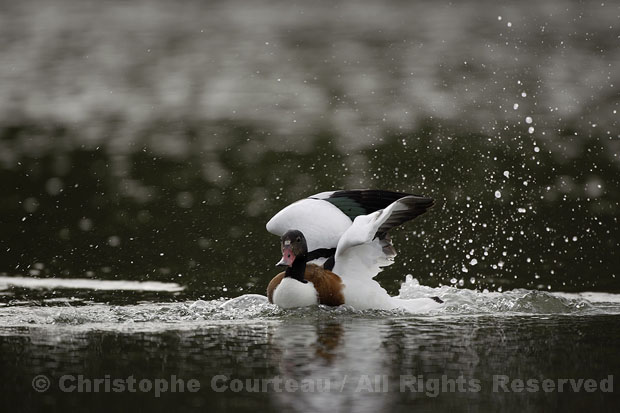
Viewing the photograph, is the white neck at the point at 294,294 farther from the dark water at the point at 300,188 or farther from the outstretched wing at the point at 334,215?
the outstretched wing at the point at 334,215

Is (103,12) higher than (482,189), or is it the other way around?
(103,12)

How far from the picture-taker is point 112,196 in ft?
52.1

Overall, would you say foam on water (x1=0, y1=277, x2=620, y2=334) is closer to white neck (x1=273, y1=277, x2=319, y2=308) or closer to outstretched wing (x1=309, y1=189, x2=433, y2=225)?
white neck (x1=273, y1=277, x2=319, y2=308)

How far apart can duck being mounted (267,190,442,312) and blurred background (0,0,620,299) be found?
107 centimetres

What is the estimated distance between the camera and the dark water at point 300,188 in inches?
316

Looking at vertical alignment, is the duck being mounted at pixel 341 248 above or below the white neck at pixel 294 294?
above

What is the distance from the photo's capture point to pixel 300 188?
1608 cm

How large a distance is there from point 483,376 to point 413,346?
3.58ft

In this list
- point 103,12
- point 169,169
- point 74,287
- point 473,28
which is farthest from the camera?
point 103,12

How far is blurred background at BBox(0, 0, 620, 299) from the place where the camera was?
43.4ft

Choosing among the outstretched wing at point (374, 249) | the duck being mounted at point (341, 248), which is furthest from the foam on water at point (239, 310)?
the outstretched wing at point (374, 249)

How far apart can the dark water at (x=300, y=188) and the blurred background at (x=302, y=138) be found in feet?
0.21

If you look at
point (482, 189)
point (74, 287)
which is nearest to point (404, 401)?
point (74, 287)

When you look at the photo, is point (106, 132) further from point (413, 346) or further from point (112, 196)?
point (413, 346)
